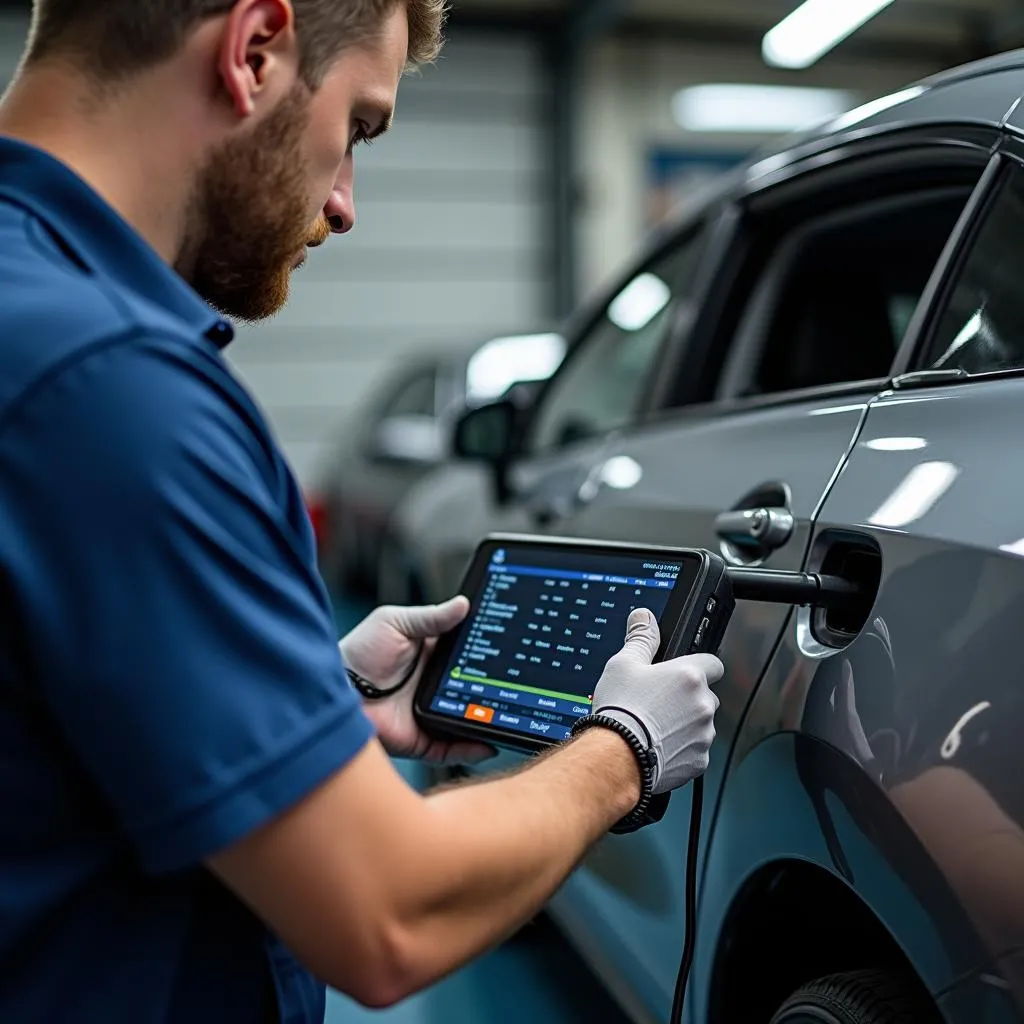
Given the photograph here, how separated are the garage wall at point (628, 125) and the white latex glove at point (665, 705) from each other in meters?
8.18

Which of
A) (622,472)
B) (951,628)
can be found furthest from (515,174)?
(951,628)

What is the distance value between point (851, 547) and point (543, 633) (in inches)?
16.0

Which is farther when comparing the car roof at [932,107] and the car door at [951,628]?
the car roof at [932,107]

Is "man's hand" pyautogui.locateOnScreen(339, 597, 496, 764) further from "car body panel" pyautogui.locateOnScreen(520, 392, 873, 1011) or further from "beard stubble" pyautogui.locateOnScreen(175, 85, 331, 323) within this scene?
"beard stubble" pyautogui.locateOnScreen(175, 85, 331, 323)

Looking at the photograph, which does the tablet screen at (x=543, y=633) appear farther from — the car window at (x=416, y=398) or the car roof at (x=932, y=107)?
the car window at (x=416, y=398)

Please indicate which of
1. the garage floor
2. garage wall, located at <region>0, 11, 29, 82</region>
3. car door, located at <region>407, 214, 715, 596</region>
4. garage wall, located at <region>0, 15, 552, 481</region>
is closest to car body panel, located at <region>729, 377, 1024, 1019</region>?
car door, located at <region>407, 214, 715, 596</region>

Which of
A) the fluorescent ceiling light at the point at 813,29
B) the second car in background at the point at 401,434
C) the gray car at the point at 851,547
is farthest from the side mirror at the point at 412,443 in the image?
the fluorescent ceiling light at the point at 813,29

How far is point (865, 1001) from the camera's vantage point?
1.13 metres

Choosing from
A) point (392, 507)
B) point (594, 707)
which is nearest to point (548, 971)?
point (594, 707)

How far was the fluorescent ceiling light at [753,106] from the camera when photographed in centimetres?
959

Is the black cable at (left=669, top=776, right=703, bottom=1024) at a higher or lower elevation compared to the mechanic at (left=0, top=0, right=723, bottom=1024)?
lower

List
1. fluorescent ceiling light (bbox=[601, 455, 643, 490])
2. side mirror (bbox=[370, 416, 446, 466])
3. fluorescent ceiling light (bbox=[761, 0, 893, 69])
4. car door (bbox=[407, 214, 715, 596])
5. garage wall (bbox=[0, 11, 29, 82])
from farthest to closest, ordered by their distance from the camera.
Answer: garage wall (bbox=[0, 11, 29, 82]) → fluorescent ceiling light (bbox=[761, 0, 893, 69]) → side mirror (bbox=[370, 416, 446, 466]) → car door (bbox=[407, 214, 715, 596]) → fluorescent ceiling light (bbox=[601, 455, 643, 490])

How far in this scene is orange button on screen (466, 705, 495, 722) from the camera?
147 centimetres

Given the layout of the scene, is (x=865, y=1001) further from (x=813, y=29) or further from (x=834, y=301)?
(x=813, y=29)
